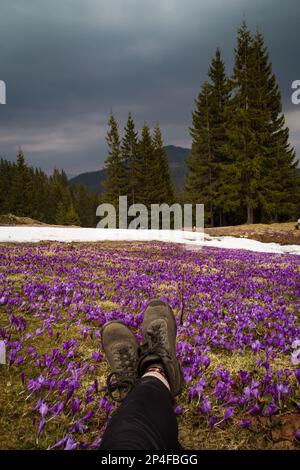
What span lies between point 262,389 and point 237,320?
1905 mm

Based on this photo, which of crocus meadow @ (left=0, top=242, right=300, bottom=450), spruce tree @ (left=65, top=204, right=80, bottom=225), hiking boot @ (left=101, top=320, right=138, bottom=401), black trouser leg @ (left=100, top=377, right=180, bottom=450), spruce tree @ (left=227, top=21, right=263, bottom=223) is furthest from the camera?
spruce tree @ (left=65, top=204, right=80, bottom=225)

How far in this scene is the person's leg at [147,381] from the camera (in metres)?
1.78

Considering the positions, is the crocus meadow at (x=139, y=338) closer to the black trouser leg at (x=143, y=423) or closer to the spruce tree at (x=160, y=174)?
the black trouser leg at (x=143, y=423)

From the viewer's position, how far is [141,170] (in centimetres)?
6159

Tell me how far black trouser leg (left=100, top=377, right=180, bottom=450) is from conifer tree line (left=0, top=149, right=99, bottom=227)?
76.5 meters

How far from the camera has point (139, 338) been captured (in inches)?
160

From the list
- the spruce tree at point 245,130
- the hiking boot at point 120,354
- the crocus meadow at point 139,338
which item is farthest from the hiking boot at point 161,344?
the spruce tree at point 245,130

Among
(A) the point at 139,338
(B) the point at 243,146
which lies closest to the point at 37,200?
(B) the point at 243,146

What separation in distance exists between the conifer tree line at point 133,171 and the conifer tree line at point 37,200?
82.1ft

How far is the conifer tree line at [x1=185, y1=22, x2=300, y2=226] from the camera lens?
143 ft
